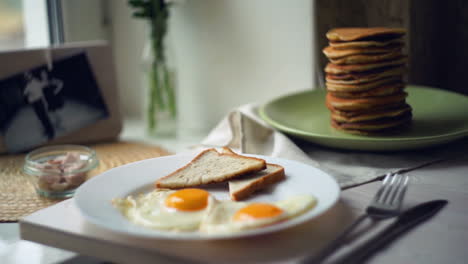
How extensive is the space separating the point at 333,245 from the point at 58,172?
0.69 m

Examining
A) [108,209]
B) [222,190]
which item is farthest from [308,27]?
[108,209]

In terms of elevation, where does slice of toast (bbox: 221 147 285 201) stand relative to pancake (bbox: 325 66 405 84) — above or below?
below

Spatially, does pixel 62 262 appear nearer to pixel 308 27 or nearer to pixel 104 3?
pixel 308 27

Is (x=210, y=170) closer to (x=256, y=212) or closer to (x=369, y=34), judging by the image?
(x=256, y=212)

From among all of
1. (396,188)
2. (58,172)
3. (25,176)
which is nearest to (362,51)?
(396,188)

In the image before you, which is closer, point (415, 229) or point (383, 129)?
point (415, 229)

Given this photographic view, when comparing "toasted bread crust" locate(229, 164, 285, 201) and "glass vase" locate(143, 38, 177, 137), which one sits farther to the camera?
"glass vase" locate(143, 38, 177, 137)

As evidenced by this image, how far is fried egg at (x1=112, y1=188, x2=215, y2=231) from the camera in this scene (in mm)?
688

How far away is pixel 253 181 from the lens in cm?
83

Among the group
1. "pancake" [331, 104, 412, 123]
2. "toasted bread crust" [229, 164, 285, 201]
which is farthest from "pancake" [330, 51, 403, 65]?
"toasted bread crust" [229, 164, 285, 201]

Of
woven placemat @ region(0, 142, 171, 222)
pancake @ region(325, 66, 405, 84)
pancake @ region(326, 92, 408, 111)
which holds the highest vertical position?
pancake @ region(325, 66, 405, 84)

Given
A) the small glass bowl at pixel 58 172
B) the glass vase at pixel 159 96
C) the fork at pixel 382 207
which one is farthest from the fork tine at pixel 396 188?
the glass vase at pixel 159 96

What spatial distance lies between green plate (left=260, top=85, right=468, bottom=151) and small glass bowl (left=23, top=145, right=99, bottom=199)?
44 centimetres

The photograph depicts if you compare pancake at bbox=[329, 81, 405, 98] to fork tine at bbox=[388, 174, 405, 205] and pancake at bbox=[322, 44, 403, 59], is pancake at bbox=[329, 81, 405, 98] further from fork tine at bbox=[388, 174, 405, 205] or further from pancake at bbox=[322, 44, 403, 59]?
fork tine at bbox=[388, 174, 405, 205]
